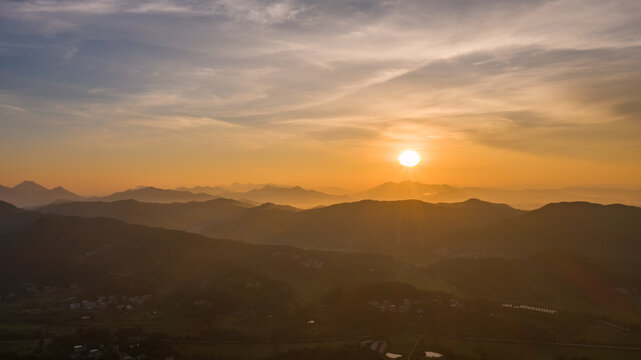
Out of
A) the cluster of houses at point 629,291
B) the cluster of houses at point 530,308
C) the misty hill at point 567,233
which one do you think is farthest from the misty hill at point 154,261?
the cluster of houses at point 629,291

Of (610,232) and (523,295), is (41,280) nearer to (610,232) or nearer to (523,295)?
(523,295)

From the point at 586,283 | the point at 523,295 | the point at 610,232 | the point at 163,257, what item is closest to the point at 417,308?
the point at 523,295

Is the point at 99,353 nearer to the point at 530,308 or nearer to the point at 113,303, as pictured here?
the point at 113,303

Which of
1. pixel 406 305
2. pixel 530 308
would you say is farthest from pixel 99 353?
pixel 530 308

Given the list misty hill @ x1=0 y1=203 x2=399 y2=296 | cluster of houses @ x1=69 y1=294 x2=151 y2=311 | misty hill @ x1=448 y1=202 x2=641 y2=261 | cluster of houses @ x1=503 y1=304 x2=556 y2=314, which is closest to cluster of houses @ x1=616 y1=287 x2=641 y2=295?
cluster of houses @ x1=503 y1=304 x2=556 y2=314

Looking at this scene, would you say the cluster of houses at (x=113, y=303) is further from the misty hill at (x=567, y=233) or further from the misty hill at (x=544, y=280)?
the misty hill at (x=567, y=233)
